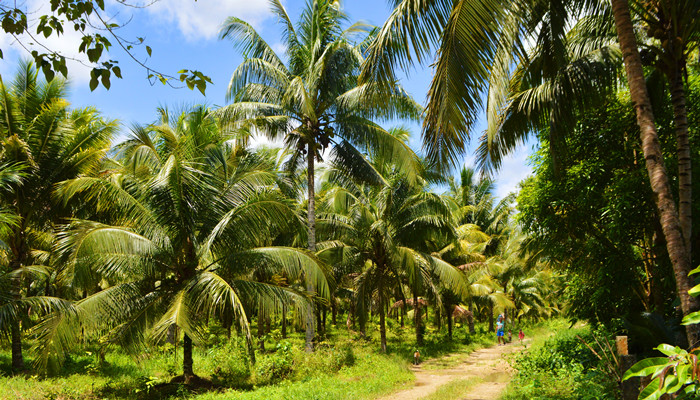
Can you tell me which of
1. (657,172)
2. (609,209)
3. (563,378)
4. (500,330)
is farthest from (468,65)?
(500,330)

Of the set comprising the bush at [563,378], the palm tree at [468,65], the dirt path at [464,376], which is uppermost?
the palm tree at [468,65]

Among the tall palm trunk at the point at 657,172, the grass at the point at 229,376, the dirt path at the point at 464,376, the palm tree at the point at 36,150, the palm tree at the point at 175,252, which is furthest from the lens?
the palm tree at the point at 36,150

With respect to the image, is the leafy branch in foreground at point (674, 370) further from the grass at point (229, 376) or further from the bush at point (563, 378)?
the grass at point (229, 376)

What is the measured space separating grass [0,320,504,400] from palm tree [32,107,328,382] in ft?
3.26

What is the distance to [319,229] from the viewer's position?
50.0ft

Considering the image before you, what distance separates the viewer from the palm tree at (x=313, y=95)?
12.9 meters

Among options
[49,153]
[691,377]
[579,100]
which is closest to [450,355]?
[579,100]

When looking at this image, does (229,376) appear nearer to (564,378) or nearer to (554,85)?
(564,378)

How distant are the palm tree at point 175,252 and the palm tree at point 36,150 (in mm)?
1824

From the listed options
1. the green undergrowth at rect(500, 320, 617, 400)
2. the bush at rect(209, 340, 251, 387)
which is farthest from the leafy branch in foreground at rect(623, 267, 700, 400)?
the bush at rect(209, 340, 251, 387)

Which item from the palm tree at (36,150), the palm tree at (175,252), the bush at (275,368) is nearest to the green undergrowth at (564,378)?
the palm tree at (175,252)

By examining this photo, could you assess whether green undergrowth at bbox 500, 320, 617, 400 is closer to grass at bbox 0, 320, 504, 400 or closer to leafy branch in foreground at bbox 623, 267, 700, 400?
grass at bbox 0, 320, 504, 400

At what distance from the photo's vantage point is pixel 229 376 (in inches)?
422

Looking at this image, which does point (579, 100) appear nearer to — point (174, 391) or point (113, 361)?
point (174, 391)
